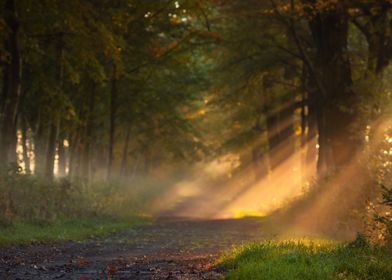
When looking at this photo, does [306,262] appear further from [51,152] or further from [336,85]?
[51,152]

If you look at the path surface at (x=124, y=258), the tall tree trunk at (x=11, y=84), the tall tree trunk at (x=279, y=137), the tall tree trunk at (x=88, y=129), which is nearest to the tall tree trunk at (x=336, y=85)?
the path surface at (x=124, y=258)

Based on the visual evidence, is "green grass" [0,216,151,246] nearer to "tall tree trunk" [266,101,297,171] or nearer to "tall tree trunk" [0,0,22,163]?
"tall tree trunk" [0,0,22,163]

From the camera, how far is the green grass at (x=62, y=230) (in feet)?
55.6

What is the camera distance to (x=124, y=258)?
1404 centimetres

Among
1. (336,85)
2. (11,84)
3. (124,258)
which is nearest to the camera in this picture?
(124,258)

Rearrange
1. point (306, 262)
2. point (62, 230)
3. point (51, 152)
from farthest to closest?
point (51, 152) < point (62, 230) < point (306, 262)

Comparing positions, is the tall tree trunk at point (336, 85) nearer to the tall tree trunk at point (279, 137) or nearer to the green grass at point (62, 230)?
the green grass at point (62, 230)

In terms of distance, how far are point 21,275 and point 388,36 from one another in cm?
1964

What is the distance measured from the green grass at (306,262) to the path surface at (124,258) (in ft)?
1.81

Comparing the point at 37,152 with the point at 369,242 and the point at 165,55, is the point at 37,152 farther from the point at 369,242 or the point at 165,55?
the point at 369,242

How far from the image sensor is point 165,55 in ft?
105

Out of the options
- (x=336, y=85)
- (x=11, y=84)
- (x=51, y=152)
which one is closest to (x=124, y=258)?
(x=11, y=84)

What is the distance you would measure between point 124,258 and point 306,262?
15.2 feet

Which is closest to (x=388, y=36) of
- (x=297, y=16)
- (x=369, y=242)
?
(x=297, y=16)
